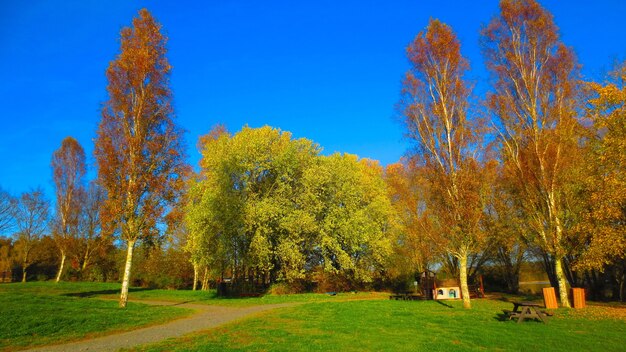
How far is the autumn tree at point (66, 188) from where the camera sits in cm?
4072

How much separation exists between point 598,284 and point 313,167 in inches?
908

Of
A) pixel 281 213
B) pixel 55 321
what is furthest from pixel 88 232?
pixel 55 321

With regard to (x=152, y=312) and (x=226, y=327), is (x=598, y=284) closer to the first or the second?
(x=226, y=327)

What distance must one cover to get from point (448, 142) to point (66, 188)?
134 ft

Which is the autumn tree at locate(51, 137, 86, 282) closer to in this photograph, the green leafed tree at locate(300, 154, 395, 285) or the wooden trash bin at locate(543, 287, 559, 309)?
the green leafed tree at locate(300, 154, 395, 285)

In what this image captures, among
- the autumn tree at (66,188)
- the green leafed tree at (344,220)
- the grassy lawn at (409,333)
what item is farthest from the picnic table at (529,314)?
the autumn tree at (66,188)

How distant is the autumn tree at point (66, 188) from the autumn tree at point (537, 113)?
139 ft

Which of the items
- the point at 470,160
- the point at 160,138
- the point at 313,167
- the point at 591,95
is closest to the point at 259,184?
the point at 313,167

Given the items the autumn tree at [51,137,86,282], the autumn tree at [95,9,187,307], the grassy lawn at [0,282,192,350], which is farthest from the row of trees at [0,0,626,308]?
the autumn tree at [51,137,86,282]

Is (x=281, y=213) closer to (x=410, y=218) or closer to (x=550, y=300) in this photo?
(x=410, y=218)

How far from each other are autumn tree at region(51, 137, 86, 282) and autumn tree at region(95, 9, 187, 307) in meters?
25.6

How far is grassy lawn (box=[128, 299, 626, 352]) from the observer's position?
8.91 meters

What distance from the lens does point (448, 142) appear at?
20250 millimetres

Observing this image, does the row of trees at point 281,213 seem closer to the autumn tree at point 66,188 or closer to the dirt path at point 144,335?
the dirt path at point 144,335
